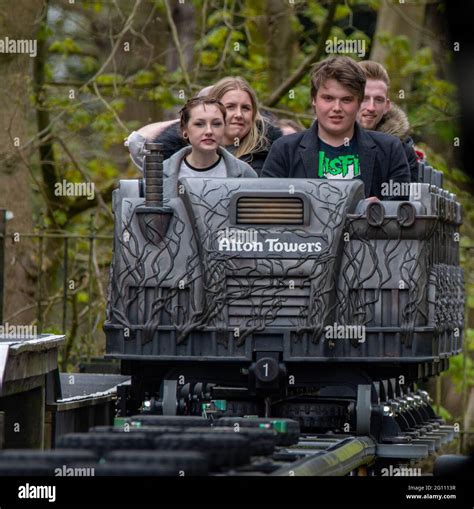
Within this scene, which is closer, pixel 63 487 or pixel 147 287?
pixel 63 487

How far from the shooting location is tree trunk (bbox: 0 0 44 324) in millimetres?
14844

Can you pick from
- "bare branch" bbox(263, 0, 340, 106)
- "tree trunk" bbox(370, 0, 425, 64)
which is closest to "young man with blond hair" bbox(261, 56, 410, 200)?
"bare branch" bbox(263, 0, 340, 106)

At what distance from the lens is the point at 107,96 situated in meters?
16.6

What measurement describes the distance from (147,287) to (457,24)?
442 cm

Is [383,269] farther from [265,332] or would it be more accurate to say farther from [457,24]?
[457,24]

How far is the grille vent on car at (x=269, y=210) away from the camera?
712 cm

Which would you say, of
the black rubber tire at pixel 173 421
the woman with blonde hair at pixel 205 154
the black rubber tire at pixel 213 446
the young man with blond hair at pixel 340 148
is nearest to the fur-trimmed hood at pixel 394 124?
the young man with blond hair at pixel 340 148

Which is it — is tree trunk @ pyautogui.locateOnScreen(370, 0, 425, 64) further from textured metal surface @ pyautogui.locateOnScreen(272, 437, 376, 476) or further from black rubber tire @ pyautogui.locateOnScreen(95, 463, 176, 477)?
black rubber tire @ pyautogui.locateOnScreen(95, 463, 176, 477)

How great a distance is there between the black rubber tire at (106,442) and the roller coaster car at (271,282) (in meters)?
2.66

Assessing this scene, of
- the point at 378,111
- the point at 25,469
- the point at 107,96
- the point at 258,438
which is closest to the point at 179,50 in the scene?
the point at 107,96

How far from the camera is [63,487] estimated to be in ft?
13.1

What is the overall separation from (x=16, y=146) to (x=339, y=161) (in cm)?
742

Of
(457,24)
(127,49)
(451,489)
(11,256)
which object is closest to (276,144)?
(451,489)

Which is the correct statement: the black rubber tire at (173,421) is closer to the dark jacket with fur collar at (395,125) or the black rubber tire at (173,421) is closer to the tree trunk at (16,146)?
the dark jacket with fur collar at (395,125)
